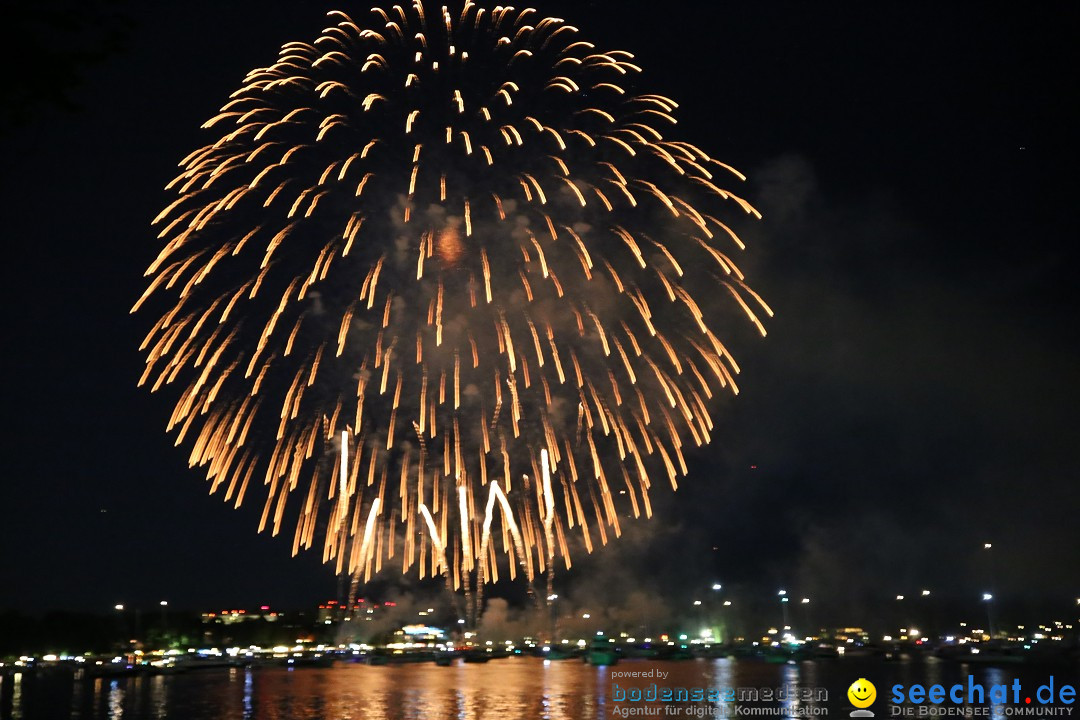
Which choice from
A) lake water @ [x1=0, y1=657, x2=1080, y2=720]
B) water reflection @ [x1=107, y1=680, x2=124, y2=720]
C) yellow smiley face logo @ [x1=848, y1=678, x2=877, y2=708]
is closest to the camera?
lake water @ [x1=0, y1=657, x2=1080, y2=720]

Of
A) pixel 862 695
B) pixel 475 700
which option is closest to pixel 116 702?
pixel 475 700

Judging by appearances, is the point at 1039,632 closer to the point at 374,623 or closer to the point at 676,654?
the point at 676,654

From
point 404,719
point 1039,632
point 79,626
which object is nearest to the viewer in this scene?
point 404,719

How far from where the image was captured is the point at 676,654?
4636 inches

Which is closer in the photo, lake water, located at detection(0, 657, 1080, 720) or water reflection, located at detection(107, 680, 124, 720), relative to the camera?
lake water, located at detection(0, 657, 1080, 720)

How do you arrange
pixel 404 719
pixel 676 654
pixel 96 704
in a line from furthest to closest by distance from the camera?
pixel 676 654 → pixel 96 704 → pixel 404 719

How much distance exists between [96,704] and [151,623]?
432 ft

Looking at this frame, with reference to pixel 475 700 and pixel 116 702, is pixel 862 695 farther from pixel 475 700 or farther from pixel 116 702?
pixel 116 702

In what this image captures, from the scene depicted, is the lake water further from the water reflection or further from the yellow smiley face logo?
the yellow smiley face logo

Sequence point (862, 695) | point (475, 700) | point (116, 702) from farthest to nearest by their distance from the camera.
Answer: point (116, 702), point (475, 700), point (862, 695)

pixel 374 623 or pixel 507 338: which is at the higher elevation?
pixel 507 338

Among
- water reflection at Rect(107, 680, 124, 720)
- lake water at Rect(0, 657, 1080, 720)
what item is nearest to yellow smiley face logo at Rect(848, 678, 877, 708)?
lake water at Rect(0, 657, 1080, 720)

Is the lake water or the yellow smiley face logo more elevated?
the yellow smiley face logo

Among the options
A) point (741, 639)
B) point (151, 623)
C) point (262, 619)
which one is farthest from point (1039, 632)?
point (151, 623)
